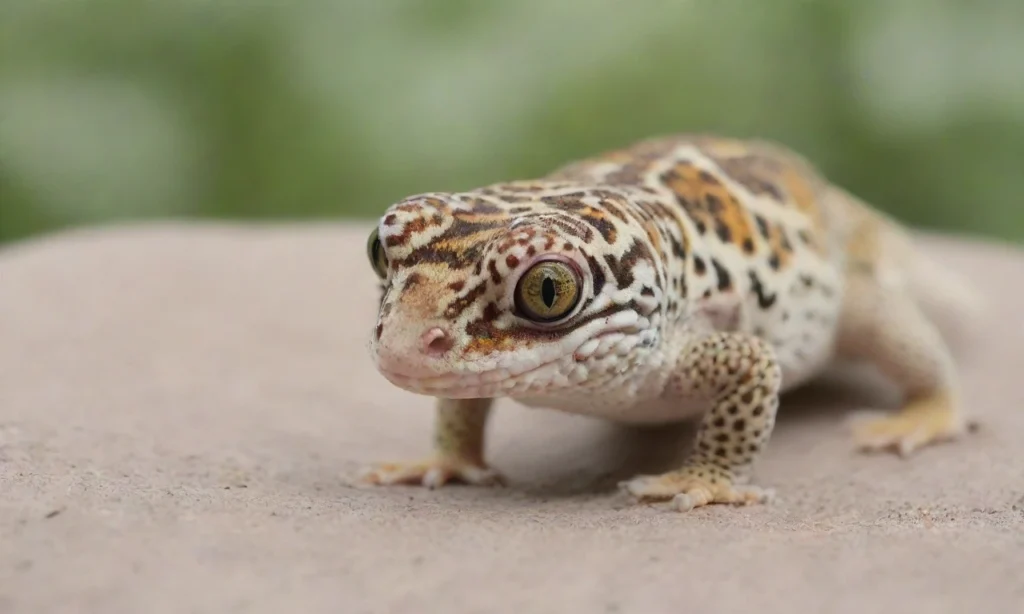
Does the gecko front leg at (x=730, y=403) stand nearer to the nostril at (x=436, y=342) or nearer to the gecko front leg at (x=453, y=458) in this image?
the gecko front leg at (x=453, y=458)

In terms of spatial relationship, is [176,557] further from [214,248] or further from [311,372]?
[214,248]

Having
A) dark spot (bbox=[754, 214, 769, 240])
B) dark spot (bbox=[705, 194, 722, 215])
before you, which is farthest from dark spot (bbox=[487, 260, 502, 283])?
dark spot (bbox=[754, 214, 769, 240])

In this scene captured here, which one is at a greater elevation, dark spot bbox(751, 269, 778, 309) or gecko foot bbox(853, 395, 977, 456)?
dark spot bbox(751, 269, 778, 309)

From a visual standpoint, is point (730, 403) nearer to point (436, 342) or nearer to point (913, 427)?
point (436, 342)

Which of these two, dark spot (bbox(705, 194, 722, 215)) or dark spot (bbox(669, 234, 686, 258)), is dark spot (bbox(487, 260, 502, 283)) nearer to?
dark spot (bbox(669, 234, 686, 258))

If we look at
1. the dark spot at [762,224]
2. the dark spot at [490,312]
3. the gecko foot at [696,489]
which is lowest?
the gecko foot at [696,489]

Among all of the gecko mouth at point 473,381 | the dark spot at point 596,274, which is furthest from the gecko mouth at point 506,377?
the dark spot at point 596,274
